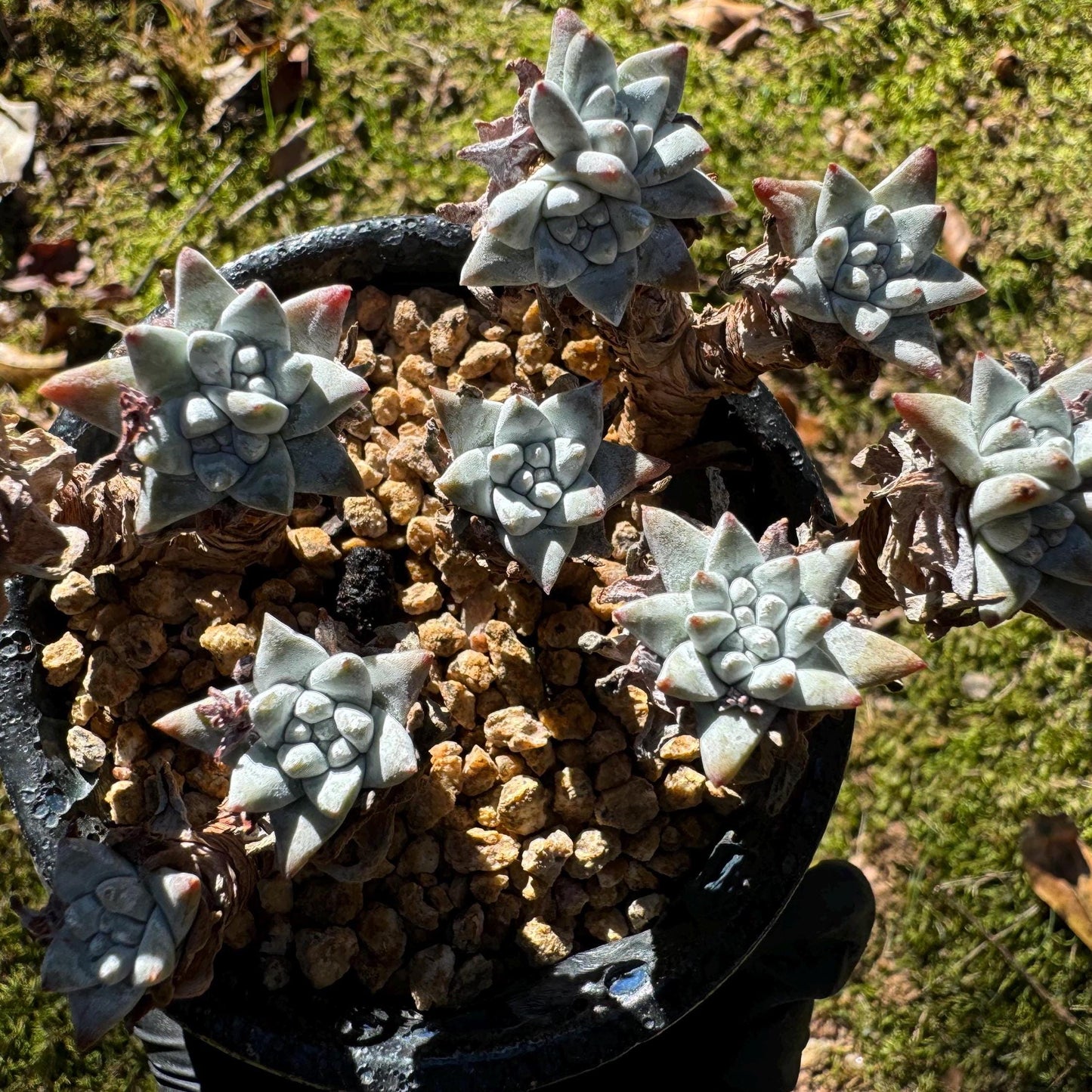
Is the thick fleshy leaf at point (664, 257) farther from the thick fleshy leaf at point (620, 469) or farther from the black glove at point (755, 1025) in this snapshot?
the black glove at point (755, 1025)

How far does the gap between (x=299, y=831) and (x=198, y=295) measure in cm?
48

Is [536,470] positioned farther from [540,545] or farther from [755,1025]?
[755,1025]

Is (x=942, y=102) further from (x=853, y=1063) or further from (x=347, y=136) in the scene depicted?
(x=853, y=1063)

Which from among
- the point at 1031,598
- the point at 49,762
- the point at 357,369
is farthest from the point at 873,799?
the point at 49,762

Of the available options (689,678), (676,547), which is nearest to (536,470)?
(676,547)

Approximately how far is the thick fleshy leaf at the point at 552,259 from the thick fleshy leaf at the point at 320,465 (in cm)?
24

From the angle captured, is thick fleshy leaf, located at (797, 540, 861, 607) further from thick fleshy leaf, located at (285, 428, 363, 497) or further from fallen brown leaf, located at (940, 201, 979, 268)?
fallen brown leaf, located at (940, 201, 979, 268)

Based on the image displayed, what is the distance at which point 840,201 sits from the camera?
976 mm

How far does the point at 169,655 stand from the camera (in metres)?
1.40

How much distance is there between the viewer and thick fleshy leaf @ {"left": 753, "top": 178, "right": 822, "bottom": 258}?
967 millimetres

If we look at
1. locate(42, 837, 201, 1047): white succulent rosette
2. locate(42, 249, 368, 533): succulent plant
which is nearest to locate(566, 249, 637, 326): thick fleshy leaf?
locate(42, 249, 368, 533): succulent plant

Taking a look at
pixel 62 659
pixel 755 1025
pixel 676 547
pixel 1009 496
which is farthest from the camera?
pixel 755 1025

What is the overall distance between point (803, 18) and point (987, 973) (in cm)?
183

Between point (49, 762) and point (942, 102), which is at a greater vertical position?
point (942, 102)
